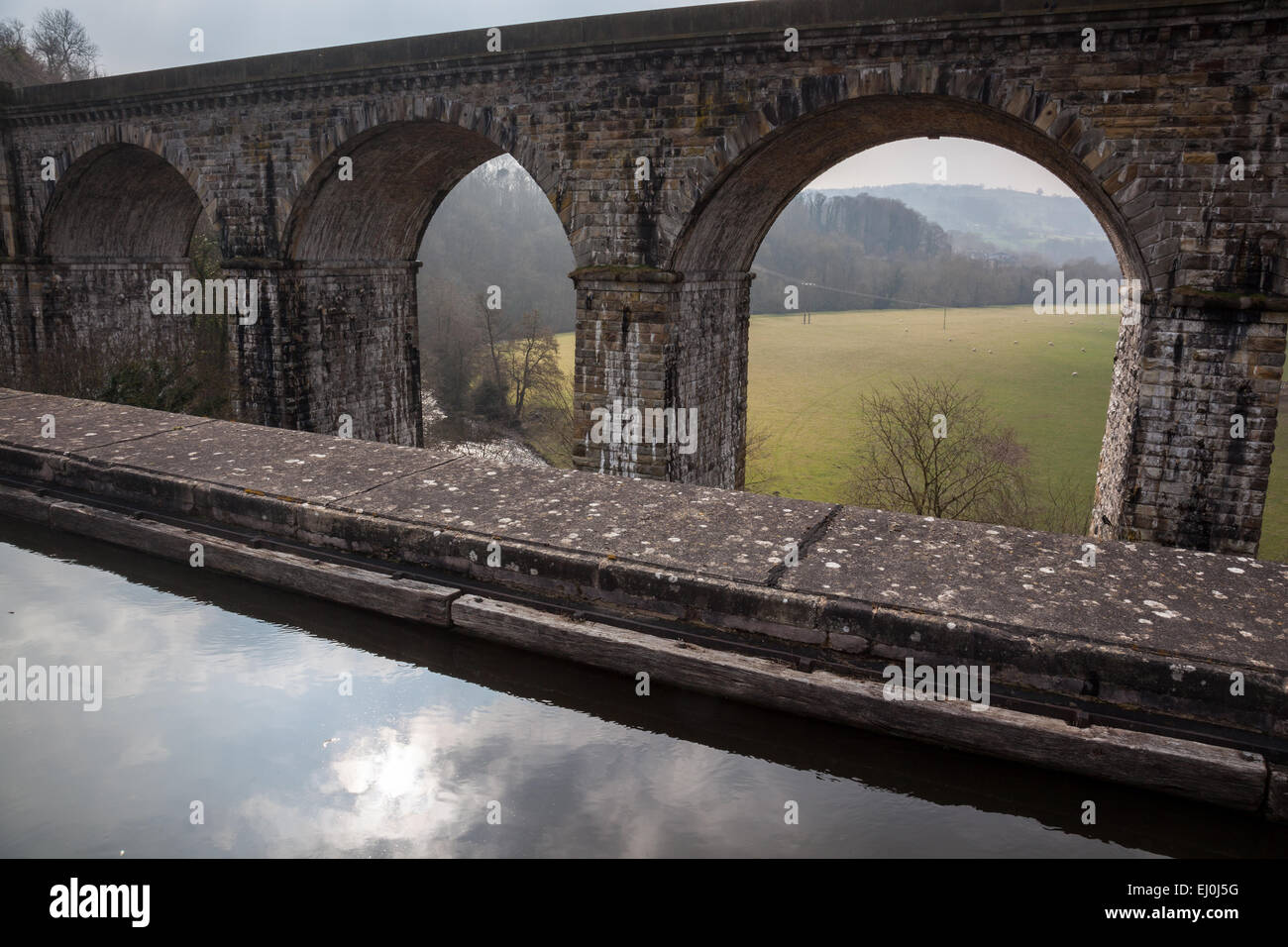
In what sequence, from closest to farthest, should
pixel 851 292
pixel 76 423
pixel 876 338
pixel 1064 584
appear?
pixel 1064 584
pixel 76 423
pixel 876 338
pixel 851 292

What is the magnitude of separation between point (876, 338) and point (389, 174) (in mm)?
42302

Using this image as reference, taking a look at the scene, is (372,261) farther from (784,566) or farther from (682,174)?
(784,566)

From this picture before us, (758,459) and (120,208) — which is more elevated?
(120,208)

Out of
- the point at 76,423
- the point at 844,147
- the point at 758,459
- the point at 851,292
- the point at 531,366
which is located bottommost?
the point at 758,459

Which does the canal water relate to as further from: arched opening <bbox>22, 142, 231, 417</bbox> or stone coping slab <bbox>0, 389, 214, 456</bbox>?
arched opening <bbox>22, 142, 231, 417</bbox>

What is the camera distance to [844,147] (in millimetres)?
11578

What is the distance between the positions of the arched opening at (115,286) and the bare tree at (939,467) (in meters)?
16.1

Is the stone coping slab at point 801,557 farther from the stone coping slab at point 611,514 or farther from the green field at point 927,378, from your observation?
the green field at point 927,378

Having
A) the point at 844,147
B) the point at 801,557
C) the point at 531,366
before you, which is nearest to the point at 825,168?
→ the point at 844,147

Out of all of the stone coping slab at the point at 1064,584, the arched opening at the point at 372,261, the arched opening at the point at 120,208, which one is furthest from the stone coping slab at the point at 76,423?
the arched opening at the point at 120,208

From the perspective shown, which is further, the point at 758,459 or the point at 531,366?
the point at 531,366

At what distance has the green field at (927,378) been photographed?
106 ft

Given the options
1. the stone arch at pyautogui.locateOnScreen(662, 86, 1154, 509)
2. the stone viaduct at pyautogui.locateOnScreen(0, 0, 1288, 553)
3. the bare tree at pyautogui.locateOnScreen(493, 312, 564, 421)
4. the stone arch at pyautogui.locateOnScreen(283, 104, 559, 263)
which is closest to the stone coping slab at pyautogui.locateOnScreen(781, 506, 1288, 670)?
the stone viaduct at pyautogui.locateOnScreen(0, 0, 1288, 553)
